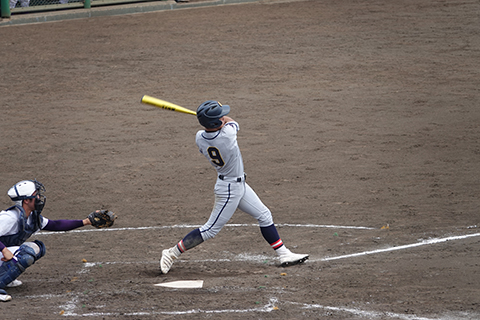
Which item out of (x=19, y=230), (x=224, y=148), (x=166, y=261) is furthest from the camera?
(x=166, y=261)

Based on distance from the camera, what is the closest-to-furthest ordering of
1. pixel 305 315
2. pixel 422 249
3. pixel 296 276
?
pixel 305 315, pixel 296 276, pixel 422 249

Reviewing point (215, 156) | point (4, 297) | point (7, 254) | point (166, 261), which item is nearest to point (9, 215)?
point (7, 254)

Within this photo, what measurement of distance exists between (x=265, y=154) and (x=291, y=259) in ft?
12.3

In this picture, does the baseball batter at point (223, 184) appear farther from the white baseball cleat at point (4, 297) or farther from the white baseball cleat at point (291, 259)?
the white baseball cleat at point (4, 297)

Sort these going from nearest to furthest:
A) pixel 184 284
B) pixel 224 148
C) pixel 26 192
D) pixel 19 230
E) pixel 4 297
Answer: pixel 4 297 < pixel 26 192 < pixel 19 230 < pixel 184 284 < pixel 224 148

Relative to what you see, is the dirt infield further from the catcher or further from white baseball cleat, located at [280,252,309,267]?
the catcher

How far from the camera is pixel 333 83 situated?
489 inches

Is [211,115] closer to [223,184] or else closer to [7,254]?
[223,184]

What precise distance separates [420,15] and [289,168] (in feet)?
31.4

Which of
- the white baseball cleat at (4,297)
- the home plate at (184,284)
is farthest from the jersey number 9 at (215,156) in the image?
the white baseball cleat at (4,297)

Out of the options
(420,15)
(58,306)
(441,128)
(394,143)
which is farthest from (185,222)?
(420,15)

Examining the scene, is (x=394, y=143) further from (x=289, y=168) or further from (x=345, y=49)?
(x=345, y=49)

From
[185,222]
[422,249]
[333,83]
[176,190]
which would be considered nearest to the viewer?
[422,249]

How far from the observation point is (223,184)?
5637mm
